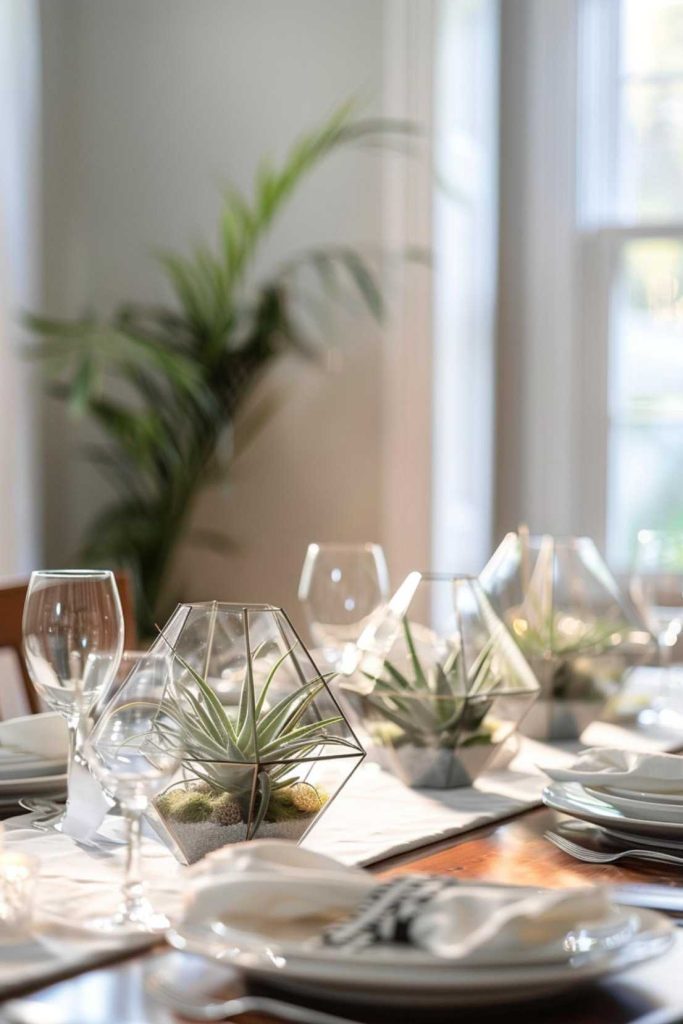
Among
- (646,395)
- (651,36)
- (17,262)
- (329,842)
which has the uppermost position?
(651,36)

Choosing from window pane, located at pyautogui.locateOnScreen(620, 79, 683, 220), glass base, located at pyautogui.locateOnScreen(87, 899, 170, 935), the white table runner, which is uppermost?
window pane, located at pyautogui.locateOnScreen(620, 79, 683, 220)

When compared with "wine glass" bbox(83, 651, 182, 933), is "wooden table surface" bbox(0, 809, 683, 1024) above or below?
below

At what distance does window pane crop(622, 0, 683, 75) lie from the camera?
3.64m

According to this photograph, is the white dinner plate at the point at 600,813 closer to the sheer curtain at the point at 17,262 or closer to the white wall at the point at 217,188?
the sheer curtain at the point at 17,262

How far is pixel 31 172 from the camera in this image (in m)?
3.39

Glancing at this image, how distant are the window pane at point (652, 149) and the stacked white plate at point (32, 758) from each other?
2.88m

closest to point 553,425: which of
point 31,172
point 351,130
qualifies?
point 351,130

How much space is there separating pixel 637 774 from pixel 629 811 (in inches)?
2.2

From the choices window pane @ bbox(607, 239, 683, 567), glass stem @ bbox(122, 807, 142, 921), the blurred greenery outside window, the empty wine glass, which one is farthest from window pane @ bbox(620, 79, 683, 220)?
glass stem @ bbox(122, 807, 142, 921)

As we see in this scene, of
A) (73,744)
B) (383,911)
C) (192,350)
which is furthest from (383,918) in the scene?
(192,350)

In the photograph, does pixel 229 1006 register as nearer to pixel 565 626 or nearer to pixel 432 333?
pixel 565 626

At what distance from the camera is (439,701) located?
45.1 inches

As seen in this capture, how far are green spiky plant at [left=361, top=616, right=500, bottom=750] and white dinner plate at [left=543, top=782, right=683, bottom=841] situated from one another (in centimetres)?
13

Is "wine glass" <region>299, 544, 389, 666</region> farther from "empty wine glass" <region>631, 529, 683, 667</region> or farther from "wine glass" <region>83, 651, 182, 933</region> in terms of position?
"wine glass" <region>83, 651, 182, 933</region>
